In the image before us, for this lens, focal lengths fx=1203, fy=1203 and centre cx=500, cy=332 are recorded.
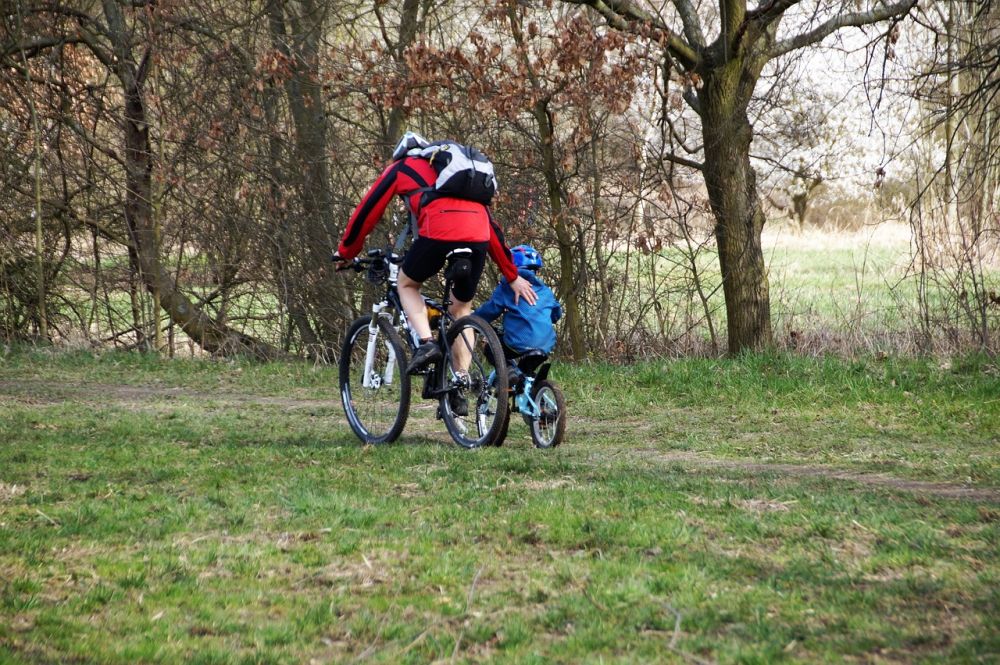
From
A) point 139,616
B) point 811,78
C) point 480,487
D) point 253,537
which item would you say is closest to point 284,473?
point 480,487

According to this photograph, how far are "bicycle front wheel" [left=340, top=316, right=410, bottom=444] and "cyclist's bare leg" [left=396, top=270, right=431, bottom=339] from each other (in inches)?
8.5

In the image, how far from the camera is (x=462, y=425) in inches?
305

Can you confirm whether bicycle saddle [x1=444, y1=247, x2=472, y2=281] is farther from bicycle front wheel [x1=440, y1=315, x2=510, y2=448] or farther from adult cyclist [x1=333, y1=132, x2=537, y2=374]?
bicycle front wheel [x1=440, y1=315, x2=510, y2=448]

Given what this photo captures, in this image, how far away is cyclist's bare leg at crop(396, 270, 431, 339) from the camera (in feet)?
25.3

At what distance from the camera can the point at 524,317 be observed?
768 centimetres

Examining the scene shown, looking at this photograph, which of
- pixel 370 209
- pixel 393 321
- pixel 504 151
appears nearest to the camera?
pixel 370 209

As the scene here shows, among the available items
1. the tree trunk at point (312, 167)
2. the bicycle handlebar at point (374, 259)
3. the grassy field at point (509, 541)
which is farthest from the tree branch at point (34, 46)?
the bicycle handlebar at point (374, 259)

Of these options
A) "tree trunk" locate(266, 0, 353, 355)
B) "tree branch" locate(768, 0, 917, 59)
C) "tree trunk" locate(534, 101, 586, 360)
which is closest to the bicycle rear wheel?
"tree trunk" locate(534, 101, 586, 360)

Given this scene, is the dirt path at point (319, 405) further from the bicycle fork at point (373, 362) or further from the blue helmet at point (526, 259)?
the bicycle fork at point (373, 362)

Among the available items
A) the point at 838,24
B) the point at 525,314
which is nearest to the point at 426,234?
the point at 525,314

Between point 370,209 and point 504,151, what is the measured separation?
5.81m

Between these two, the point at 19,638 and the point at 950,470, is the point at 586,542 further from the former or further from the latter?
the point at 950,470

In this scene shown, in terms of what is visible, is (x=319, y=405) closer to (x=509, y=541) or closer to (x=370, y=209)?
(x=370, y=209)

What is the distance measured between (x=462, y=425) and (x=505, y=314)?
0.77 metres
